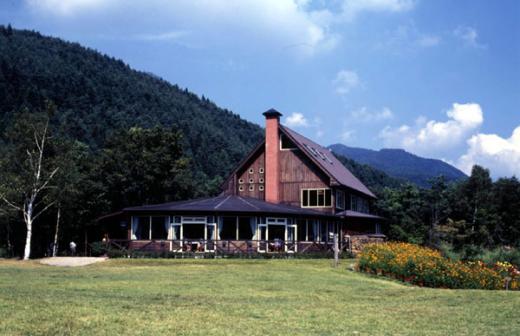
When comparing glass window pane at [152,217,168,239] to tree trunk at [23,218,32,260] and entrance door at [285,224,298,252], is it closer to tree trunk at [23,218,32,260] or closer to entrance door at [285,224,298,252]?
entrance door at [285,224,298,252]

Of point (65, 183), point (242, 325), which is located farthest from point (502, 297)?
point (65, 183)

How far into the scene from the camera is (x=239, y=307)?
13891mm

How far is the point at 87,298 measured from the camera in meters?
14.8

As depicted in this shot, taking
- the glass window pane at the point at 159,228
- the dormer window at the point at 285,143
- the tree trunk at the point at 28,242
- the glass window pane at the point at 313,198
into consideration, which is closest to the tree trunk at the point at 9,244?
the tree trunk at the point at 28,242

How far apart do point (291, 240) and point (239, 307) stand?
86.5 feet

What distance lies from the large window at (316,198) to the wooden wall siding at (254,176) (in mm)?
3416

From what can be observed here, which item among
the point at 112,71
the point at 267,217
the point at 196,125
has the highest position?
the point at 112,71

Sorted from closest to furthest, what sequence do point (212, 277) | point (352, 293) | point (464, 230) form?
point (352, 293) < point (212, 277) < point (464, 230)

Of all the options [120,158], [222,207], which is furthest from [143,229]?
[120,158]

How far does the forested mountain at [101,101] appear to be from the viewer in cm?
9393

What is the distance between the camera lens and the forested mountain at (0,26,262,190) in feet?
308

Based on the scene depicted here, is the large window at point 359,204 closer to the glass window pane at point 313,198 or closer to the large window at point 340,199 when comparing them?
the large window at point 340,199

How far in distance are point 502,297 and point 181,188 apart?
3916cm

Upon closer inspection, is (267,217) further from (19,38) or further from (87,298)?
(19,38)
